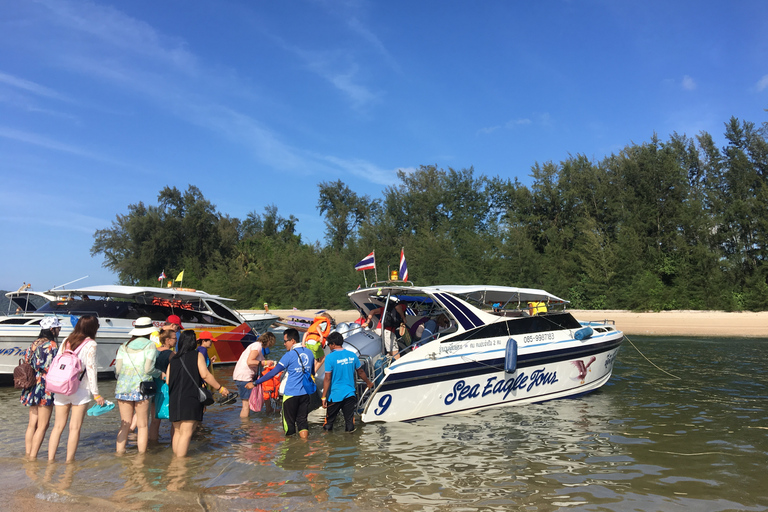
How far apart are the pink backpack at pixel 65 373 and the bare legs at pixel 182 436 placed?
1268 mm

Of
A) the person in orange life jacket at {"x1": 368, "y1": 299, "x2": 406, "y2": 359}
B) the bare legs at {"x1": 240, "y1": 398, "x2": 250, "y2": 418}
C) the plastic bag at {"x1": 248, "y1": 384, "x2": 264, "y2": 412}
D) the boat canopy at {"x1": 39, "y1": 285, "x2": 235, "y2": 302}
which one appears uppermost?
the boat canopy at {"x1": 39, "y1": 285, "x2": 235, "y2": 302}

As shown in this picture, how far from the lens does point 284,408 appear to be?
25.3ft

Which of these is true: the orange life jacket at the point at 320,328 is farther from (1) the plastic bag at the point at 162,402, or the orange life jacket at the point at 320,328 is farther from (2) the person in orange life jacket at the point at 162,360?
(1) the plastic bag at the point at 162,402

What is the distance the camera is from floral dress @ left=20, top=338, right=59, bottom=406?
6230 millimetres

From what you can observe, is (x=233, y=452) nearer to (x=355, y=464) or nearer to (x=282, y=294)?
(x=355, y=464)

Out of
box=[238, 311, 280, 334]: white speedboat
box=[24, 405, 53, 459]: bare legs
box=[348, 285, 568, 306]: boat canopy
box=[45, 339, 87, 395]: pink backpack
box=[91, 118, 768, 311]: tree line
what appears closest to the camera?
box=[45, 339, 87, 395]: pink backpack

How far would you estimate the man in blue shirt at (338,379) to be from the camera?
7848 mm

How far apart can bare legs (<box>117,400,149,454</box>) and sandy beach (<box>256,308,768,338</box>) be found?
2510cm

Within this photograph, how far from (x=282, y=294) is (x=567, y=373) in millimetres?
46246

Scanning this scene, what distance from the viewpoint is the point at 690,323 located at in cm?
2742

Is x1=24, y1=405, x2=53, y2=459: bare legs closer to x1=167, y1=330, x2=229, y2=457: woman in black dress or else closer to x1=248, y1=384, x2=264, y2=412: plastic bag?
x1=167, y1=330, x2=229, y2=457: woman in black dress

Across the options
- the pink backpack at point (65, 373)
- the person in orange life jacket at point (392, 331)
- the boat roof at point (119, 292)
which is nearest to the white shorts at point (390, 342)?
the person in orange life jacket at point (392, 331)

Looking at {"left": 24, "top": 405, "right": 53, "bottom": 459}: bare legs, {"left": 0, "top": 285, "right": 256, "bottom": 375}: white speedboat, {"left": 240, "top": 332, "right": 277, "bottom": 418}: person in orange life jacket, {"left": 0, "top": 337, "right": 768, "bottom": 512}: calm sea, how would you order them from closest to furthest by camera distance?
1. {"left": 0, "top": 337, "right": 768, "bottom": 512}: calm sea
2. {"left": 24, "top": 405, "right": 53, "bottom": 459}: bare legs
3. {"left": 240, "top": 332, "right": 277, "bottom": 418}: person in orange life jacket
4. {"left": 0, "top": 285, "right": 256, "bottom": 375}: white speedboat

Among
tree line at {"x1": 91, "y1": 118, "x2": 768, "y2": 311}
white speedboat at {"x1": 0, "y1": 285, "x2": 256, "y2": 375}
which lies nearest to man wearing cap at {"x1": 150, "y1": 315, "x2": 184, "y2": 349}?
white speedboat at {"x1": 0, "y1": 285, "x2": 256, "y2": 375}
